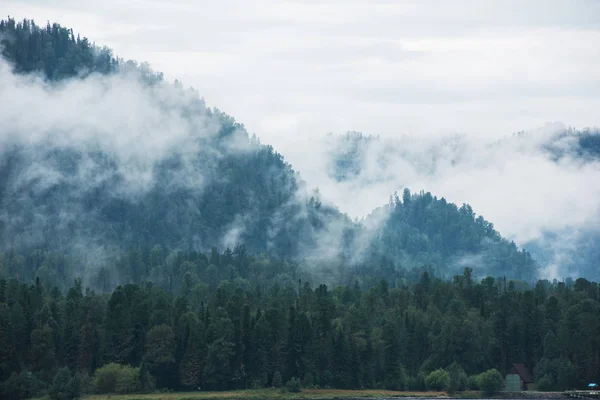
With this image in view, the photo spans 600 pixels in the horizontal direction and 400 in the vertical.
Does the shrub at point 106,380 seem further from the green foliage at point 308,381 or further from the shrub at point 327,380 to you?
the shrub at point 327,380

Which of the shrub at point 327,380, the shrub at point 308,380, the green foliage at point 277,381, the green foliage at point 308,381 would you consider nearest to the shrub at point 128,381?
the green foliage at point 277,381

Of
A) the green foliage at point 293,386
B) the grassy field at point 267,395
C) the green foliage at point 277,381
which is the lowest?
the grassy field at point 267,395

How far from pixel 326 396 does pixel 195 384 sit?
22.5 meters

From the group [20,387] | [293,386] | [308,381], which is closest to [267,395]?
[293,386]

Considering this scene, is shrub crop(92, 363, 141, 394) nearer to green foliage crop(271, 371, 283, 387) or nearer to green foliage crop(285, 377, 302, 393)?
green foliage crop(271, 371, 283, 387)

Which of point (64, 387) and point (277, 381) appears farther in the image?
point (277, 381)

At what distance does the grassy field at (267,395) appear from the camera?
181000mm

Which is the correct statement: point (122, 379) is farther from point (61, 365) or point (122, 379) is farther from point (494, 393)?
point (494, 393)

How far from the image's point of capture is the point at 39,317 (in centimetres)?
19725

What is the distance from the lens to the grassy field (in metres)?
181

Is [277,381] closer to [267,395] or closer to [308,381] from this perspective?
[308,381]

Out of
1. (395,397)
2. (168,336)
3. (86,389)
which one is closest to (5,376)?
(86,389)

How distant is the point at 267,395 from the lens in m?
189

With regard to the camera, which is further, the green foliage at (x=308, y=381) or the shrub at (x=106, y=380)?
the green foliage at (x=308, y=381)
